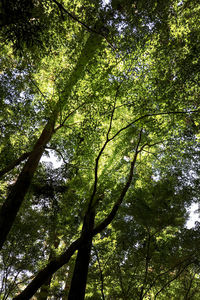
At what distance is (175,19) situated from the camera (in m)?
6.45

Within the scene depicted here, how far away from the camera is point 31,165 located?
582 cm

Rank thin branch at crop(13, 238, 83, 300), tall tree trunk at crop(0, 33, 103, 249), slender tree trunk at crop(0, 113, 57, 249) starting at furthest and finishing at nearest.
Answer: tall tree trunk at crop(0, 33, 103, 249), slender tree trunk at crop(0, 113, 57, 249), thin branch at crop(13, 238, 83, 300)

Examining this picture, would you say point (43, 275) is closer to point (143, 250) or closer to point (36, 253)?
point (143, 250)

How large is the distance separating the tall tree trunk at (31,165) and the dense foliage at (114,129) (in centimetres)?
3

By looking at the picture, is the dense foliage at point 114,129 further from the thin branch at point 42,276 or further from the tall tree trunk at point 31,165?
the thin branch at point 42,276

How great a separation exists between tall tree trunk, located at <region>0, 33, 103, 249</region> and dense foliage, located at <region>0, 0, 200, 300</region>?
3 centimetres

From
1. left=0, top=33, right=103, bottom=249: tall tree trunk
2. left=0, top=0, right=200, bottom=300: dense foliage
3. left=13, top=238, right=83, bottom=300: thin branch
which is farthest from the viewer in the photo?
left=0, top=0, right=200, bottom=300: dense foliage

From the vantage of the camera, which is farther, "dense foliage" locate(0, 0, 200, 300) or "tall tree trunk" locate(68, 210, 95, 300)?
"dense foliage" locate(0, 0, 200, 300)

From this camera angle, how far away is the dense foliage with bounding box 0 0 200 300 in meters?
5.82

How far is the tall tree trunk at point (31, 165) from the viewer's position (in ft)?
15.5

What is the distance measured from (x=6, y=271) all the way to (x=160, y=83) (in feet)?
40.3

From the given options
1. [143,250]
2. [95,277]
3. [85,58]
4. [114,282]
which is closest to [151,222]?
[143,250]

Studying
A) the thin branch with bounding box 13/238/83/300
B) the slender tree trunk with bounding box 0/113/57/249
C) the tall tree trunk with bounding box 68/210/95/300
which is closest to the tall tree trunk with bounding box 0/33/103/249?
the slender tree trunk with bounding box 0/113/57/249

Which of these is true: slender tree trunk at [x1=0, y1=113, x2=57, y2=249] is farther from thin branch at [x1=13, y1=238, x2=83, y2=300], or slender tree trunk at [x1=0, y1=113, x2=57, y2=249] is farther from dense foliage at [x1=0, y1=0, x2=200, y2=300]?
thin branch at [x1=13, y1=238, x2=83, y2=300]
